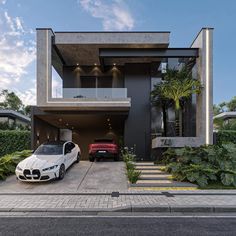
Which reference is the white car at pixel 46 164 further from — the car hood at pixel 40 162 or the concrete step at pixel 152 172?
the concrete step at pixel 152 172

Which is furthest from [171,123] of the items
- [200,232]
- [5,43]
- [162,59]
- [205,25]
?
[5,43]

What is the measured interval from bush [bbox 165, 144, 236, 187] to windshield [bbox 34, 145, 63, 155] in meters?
5.14

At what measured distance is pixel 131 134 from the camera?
55.2ft

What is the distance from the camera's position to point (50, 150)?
1120 centimetres

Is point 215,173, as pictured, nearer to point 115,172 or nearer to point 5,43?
point 115,172

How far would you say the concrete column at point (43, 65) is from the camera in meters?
14.6

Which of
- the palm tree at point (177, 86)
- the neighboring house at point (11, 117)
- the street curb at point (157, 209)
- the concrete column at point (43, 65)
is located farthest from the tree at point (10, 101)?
the street curb at point (157, 209)

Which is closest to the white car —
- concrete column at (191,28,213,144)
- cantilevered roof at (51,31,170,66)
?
cantilevered roof at (51,31,170,66)

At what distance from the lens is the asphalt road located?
15.6ft

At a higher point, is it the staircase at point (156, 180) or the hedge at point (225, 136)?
the hedge at point (225, 136)

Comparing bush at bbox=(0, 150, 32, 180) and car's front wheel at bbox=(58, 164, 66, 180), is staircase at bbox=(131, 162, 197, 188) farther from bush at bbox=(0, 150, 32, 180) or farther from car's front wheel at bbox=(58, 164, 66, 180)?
bush at bbox=(0, 150, 32, 180)

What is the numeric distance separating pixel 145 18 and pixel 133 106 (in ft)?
20.5

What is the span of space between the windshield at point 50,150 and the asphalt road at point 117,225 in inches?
208

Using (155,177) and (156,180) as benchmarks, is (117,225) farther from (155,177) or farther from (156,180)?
(155,177)
